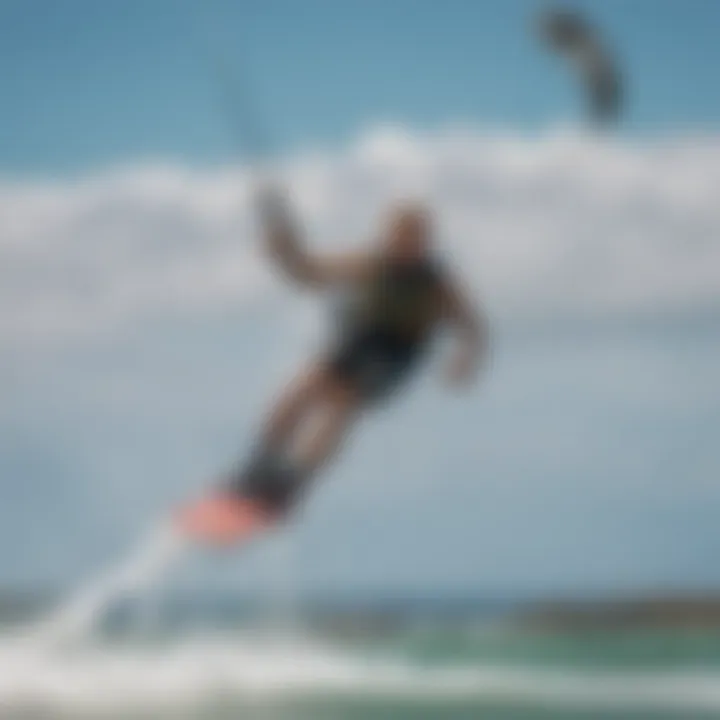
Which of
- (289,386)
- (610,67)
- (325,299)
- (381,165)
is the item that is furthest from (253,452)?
(610,67)

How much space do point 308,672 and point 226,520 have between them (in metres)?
1.13

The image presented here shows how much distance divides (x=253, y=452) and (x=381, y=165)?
31.3 inches

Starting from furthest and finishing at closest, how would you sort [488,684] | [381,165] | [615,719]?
[488,684]
[615,719]
[381,165]

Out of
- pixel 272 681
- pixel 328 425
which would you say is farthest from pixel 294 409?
pixel 272 681

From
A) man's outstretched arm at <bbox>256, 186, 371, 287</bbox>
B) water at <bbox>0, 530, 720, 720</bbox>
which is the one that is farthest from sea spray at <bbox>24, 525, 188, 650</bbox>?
man's outstretched arm at <bbox>256, 186, 371, 287</bbox>

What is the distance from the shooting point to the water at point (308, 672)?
4.11 meters

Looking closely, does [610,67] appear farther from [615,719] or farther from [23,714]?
[23,714]

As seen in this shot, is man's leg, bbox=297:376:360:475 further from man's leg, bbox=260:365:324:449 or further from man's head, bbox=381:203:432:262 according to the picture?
man's head, bbox=381:203:432:262

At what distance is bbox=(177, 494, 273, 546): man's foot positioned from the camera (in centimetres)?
371

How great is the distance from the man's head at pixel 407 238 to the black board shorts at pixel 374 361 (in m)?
0.20

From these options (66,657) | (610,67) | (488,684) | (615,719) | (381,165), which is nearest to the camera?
(610,67)

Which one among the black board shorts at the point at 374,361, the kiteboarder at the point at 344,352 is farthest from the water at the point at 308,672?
the black board shorts at the point at 374,361

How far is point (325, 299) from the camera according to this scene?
3717 millimetres

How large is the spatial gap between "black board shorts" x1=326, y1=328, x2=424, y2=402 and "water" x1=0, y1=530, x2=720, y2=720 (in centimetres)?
60
